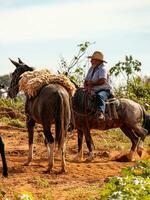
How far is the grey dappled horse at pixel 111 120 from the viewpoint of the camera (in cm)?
1288

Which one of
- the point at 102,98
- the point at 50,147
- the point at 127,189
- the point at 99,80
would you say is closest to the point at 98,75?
→ the point at 99,80

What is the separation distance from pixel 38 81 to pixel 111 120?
9.35ft

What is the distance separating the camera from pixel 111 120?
519 inches

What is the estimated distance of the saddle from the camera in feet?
42.0

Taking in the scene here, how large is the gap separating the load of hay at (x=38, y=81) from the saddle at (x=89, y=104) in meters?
1.55

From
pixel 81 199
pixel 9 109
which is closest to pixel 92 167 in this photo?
pixel 81 199

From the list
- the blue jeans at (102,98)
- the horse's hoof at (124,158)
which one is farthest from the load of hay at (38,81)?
the horse's hoof at (124,158)

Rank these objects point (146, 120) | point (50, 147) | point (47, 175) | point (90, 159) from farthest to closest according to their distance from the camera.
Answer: point (146, 120), point (90, 159), point (50, 147), point (47, 175)

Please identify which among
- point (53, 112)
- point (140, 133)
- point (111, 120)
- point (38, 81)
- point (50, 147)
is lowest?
point (140, 133)

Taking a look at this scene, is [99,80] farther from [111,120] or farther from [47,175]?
[47,175]

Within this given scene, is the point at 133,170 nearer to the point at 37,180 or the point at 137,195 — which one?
the point at 137,195

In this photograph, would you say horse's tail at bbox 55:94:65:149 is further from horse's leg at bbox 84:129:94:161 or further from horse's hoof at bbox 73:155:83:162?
horse's leg at bbox 84:129:94:161

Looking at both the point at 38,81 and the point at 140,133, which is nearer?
the point at 38,81

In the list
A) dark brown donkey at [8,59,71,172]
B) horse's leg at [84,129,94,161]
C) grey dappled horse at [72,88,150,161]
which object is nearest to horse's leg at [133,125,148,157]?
grey dappled horse at [72,88,150,161]
